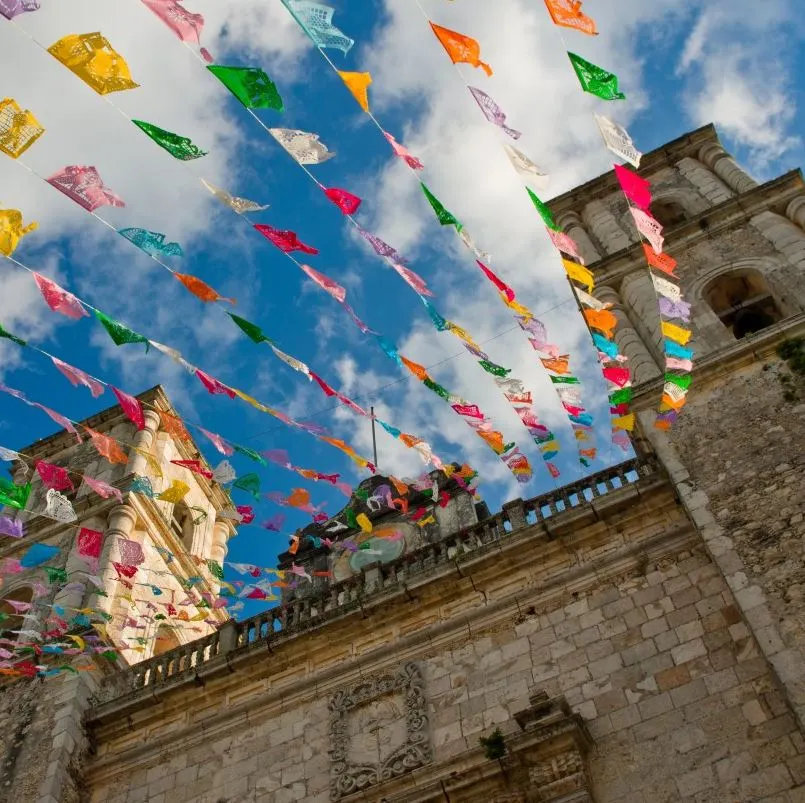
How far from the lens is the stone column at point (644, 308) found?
15102 mm

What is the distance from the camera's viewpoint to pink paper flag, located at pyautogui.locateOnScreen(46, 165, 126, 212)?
29.6ft

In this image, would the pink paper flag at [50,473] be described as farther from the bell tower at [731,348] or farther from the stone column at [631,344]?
the stone column at [631,344]

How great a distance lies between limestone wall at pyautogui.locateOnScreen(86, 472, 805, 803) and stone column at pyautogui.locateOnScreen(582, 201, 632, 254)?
8.09 metres

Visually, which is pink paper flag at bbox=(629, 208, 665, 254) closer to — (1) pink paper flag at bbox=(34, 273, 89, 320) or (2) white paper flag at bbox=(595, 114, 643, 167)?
(2) white paper flag at bbox=(595, 114, 643, 167)

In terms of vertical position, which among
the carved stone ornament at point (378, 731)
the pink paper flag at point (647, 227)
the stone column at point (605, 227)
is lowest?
the carved stone ornament at point (378, 731)

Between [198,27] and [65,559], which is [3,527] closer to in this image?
[65,559]

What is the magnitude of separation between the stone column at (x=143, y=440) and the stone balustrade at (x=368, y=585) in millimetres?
5492

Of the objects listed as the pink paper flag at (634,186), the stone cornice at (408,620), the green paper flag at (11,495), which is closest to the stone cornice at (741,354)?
the stone cornice at (408,620)

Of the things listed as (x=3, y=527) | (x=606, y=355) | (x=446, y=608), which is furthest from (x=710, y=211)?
(x=3, y=527)

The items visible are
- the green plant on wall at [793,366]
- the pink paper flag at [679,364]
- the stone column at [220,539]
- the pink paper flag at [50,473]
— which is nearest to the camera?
the green plant on wall at [793,366]

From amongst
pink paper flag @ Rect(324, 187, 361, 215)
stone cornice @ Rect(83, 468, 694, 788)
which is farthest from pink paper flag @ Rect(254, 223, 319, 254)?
stone cornice @ Rect(83, 468, 694, 788)

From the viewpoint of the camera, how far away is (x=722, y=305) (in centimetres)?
1602

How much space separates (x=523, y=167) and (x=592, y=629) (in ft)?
17.4

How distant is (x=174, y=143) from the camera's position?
880 cm
